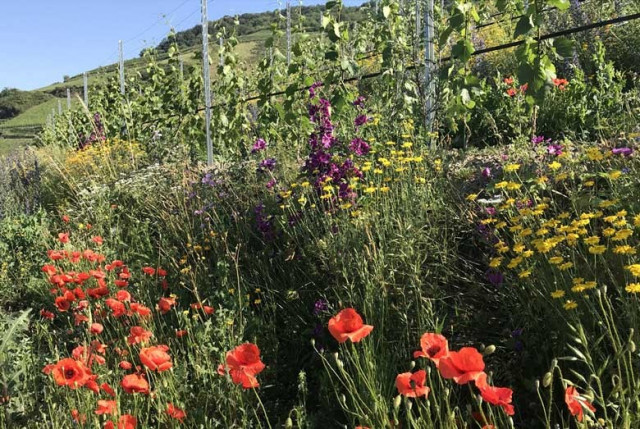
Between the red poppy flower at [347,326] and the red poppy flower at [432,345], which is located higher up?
the red poppy flower at [347,326]

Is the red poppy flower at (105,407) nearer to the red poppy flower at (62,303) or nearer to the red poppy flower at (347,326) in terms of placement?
the red poppy flower at (347,326)

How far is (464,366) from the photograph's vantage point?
115 cm

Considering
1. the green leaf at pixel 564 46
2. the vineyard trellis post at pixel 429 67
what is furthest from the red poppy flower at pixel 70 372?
the vineyard trellis post at pixel 429 67

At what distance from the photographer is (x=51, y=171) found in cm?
762

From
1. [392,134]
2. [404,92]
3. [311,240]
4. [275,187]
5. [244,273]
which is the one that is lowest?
[244,273]

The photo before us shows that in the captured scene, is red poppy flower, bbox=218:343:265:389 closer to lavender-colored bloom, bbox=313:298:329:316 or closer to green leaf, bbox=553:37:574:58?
lavender-colored bloom, bbox=313:298:329:316

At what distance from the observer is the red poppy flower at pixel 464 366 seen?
3.71 feet

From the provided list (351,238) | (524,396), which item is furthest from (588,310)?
(351,238)

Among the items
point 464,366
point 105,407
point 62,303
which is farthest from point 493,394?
point 62,303

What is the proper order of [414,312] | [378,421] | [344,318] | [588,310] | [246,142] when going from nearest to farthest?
[344,318] → [378,421] → [588,310] → [414,312] → [246,142]

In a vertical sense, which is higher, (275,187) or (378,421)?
(275,187)

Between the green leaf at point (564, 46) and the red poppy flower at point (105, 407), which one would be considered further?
the green leaf at point (564, 46)

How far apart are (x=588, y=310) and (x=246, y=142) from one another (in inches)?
184

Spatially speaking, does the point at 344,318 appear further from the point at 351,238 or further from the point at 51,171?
the point at 51,171
